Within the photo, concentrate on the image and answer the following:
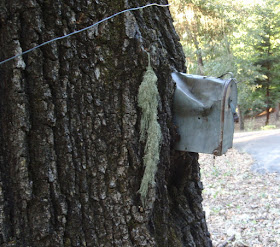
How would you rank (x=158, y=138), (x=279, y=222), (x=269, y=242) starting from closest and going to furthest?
(x=158, y=138)
(x=269, y=242)
(x=279, y=222)

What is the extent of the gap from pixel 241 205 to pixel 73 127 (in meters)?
3.78

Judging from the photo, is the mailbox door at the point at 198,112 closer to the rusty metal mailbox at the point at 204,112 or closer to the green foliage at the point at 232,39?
the rusty metal mailbox at the point at 204,112

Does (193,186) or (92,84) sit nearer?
(92,84)

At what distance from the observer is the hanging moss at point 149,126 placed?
4.83 feet

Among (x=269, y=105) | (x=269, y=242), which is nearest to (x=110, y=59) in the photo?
(x=269, y=242)

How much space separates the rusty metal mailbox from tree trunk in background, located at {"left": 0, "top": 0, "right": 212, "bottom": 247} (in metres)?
0.15

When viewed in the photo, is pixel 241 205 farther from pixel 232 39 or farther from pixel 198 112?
pixel 232 39

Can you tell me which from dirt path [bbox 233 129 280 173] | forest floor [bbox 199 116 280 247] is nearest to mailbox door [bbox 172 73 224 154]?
forest floor [bbox 199 116 280 247]

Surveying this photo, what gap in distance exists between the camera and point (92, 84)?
1.39 meters

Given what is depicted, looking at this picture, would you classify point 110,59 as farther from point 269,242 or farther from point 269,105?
point 269,105

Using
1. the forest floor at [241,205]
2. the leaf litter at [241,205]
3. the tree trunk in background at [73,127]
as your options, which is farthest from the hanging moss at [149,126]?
the forest floor at [241,205]

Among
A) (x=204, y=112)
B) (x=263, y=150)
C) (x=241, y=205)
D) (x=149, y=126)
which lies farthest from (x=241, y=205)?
(x=263, y=150)

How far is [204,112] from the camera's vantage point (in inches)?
63.5

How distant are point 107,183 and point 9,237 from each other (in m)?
0.47
